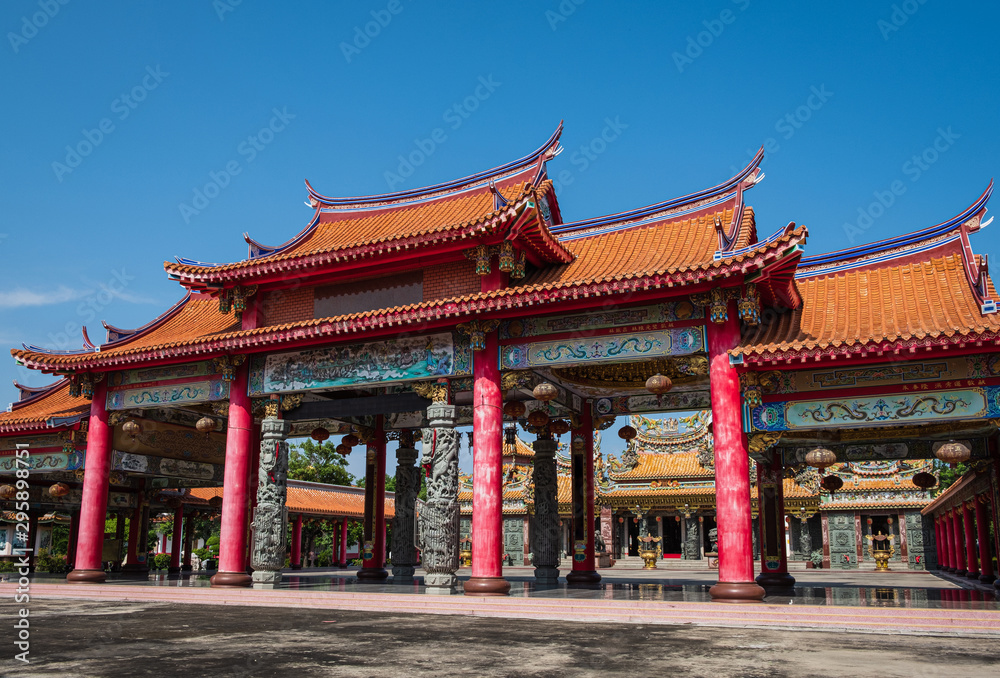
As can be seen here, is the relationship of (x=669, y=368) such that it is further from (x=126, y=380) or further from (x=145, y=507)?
(x=145, y=507)

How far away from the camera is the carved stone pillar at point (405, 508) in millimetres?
21562

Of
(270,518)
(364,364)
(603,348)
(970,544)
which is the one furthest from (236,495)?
(970,544)

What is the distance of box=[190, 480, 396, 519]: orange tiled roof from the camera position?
3806 cm

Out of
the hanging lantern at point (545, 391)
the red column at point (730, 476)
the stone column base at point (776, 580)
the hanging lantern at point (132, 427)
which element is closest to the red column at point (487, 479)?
the hanging lantern at point (545, 391)

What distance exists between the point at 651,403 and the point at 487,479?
623 centimetres

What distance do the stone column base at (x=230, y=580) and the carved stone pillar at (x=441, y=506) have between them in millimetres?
4668

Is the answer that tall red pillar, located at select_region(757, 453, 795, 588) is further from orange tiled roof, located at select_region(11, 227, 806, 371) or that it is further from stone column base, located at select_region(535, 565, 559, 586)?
orange tiled roof, located at select_region(11, 227, 806, 371)

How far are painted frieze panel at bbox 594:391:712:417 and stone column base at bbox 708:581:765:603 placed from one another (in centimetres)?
687

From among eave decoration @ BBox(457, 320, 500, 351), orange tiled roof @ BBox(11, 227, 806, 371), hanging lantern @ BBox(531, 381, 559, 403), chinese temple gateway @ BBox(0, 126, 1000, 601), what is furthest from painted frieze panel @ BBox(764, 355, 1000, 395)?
eave decoration @ BBox(457, 320, 500, 351)

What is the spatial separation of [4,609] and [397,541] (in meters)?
9.88

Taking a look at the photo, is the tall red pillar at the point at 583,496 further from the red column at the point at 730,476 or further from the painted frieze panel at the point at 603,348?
the red column at the point at 730,476

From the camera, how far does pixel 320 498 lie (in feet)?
136

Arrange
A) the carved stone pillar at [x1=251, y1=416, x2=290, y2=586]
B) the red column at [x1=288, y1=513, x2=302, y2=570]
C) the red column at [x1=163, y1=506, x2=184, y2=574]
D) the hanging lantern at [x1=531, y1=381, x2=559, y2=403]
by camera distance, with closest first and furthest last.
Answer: the hanging lantern at [x1=531, y1=381, x2=559, y2=403] < the carved stone pillar at [x1=251, y1=416, x2=290, y2=586] < the red column at [x1=163, y1=506, x2=184, y2=574] < the red column at [x1=288, y1=513, x2=302, y2=570]

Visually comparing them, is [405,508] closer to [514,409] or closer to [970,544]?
[514,409]
